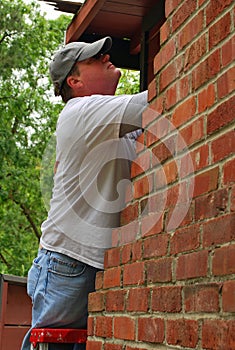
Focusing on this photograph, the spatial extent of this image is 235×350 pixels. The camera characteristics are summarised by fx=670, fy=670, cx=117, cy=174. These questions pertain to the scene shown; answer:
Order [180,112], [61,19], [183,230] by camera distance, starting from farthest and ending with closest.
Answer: [61,19], [180,112], [183,230]

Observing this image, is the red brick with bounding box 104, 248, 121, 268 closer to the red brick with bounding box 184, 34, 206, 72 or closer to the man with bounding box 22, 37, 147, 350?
the man with bounding box 22, 37, 147, 350

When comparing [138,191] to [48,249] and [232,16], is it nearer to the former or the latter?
[48,249]

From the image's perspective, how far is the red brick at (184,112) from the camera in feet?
7.74

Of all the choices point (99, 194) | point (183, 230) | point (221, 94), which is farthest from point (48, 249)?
point (221, 94)

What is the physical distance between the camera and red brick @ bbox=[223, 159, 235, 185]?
2033 mm

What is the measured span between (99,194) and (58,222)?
0.23m

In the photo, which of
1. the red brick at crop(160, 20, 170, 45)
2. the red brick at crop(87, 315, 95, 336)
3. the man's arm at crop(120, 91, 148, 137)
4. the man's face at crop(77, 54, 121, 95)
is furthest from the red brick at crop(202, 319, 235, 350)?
the man's face at crop(77, 54, 121, 95)

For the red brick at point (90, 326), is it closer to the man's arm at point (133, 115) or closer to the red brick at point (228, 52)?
the man's arm at point (133, 115)

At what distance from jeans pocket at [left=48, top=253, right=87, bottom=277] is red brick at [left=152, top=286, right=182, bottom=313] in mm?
616

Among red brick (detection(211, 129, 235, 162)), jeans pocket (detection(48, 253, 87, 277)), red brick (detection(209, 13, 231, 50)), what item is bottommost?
jeans pocket (detection(48, 253, 87, 277))

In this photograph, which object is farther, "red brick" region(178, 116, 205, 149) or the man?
the man

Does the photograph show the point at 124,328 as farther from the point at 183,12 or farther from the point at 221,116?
the point at 183,12

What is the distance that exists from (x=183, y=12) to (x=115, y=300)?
1.18 meters

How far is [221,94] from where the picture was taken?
2.15 meters
